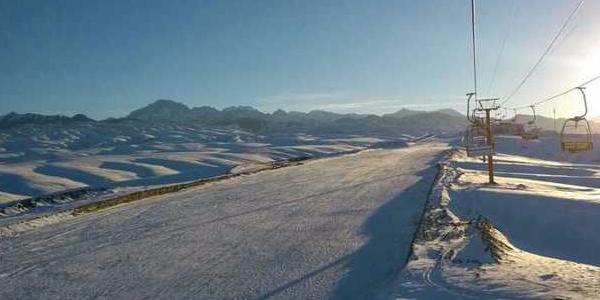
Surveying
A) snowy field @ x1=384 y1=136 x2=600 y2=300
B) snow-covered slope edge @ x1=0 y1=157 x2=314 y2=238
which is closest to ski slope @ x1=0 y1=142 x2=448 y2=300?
snowy field @ x1=384 y1=136 x2=600 y2=300

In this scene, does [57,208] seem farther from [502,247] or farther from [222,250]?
[502,247]

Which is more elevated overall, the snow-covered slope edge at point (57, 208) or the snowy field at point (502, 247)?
the snowy field at point (502, 247)

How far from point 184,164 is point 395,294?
5099cm

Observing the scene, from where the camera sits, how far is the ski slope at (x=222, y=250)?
1262 centimetres

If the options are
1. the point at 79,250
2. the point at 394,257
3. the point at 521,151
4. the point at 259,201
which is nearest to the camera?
the point at 394,257

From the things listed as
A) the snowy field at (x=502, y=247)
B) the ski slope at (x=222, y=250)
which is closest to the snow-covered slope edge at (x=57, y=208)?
the ski slope at (x=222, y=250)

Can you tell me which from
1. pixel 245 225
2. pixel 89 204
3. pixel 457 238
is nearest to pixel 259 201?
pixel 245 225

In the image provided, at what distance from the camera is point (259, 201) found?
27766 mm

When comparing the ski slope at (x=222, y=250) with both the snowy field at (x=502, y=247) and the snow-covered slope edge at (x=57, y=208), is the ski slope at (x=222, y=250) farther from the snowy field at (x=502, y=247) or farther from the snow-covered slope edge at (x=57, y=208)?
the snow-covered slope edge at (x=57, y=208)

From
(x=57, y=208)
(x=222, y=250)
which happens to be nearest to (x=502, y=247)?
(x=222, y=250)

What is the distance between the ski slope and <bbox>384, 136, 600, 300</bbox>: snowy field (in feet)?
3.26

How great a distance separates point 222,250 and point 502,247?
8.62 metres

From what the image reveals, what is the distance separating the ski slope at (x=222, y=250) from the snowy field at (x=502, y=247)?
3.26 ft

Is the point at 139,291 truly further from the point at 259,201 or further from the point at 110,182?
the point at 110,182
